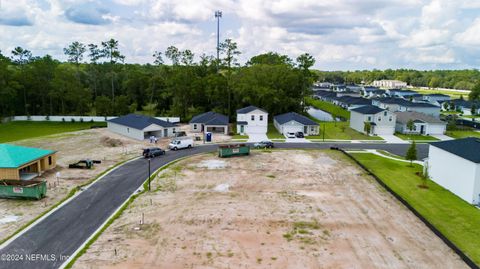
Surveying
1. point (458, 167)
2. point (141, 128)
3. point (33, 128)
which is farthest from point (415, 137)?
point (33, 128)

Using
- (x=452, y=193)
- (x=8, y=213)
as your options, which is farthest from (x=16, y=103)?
(x=452, y=193)

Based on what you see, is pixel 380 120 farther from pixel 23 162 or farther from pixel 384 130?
pixel 23 162

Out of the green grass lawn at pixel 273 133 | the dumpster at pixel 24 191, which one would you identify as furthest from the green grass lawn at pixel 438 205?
the dumpster at pixel 24 191

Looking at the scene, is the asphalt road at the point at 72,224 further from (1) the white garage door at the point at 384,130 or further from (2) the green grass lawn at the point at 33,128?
(1) the white garage door at the point at 384,130

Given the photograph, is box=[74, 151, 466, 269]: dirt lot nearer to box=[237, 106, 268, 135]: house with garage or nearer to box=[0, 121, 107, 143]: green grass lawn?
box=[237, 106, 268, 135]: house with garage

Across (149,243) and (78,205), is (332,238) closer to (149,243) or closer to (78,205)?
(149,243)

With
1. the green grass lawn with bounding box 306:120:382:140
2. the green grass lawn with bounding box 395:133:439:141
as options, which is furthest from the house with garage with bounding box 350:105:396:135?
the green grass lawn with bounding box 306:120:382:140
